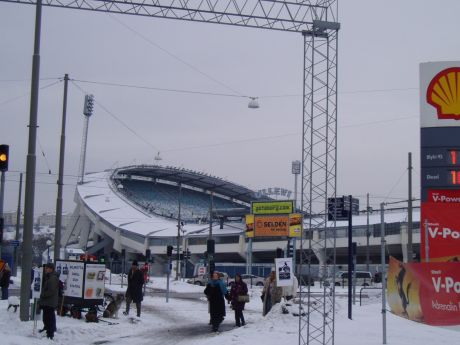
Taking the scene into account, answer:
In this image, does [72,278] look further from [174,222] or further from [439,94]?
[174,222]

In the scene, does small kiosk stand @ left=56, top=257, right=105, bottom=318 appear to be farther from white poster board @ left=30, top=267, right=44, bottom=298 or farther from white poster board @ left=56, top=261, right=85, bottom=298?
white poster board @ left=30, top=267, right=44, bottom=298

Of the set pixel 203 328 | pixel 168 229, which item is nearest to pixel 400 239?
pixel 168 229

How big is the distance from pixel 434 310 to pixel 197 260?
275 ft

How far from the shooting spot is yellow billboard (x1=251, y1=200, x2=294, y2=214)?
69.3 m

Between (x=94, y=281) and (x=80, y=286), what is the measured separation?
56 centimetres

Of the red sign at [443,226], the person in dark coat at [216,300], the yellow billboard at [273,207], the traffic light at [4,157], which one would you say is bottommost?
the person in dark coat at [216,300]

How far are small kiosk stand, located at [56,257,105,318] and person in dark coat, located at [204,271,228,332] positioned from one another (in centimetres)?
358

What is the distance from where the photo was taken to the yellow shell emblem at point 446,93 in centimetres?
1777

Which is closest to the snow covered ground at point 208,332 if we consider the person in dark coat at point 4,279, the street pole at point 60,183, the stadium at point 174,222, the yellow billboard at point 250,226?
the person in dark coat at point 4,279

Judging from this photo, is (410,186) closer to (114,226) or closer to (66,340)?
(66,340)

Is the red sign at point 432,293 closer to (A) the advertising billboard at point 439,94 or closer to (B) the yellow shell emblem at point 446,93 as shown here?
(A) the advertising billboard at point 439,94

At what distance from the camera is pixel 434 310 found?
13125 mm

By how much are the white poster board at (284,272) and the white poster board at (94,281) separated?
562 cm

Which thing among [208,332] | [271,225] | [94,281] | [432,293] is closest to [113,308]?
[94,281]
